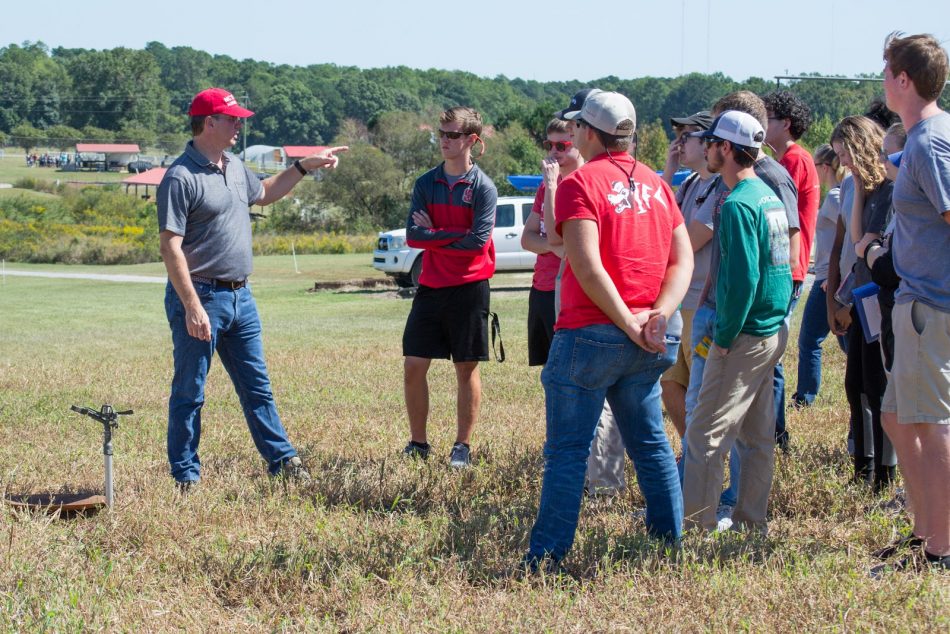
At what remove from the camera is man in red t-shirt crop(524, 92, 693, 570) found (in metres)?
4.08

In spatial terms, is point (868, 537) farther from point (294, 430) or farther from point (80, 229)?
point (80, 229)

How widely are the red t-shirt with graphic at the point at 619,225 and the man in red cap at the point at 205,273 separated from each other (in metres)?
2.19

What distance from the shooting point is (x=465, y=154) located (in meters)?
6.54

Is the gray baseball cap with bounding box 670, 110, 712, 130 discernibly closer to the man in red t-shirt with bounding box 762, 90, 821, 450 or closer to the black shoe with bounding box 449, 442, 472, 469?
the man in red t-shirt with bounding box 762, 90, 821, 450

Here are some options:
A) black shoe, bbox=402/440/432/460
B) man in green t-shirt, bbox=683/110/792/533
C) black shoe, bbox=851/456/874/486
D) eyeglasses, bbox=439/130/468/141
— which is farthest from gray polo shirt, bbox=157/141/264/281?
black shoe, bbox=851/456/874/486

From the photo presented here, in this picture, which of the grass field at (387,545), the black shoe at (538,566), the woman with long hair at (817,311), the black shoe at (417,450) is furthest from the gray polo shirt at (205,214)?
the woman with long hair at (817,311)

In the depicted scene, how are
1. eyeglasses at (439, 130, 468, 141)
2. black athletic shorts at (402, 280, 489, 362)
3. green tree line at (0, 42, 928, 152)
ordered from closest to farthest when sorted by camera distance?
1. eyeglasses at (439, 130, 468, 141)
2. black athletic shorts at (402, 280, 489, 362)
3. green tree line at (0, 42, 928, 152)

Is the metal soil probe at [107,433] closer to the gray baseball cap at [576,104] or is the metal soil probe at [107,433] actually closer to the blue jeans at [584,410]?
the blue jeans at [584,410]

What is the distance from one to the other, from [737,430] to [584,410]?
3.07 ft

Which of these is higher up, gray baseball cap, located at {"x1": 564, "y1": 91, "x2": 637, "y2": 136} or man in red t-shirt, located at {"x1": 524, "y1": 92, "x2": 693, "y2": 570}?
gray baseball cap, located at {"x1": 564, "y1": 91, "x2": 637, "y2": 136}

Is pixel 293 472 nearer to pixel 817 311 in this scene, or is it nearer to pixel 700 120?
pixel 700 120

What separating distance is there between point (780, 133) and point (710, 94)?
5306 inches

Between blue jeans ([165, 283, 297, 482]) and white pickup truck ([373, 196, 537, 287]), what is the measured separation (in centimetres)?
1771

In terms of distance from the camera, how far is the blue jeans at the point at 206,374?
18.4ft
